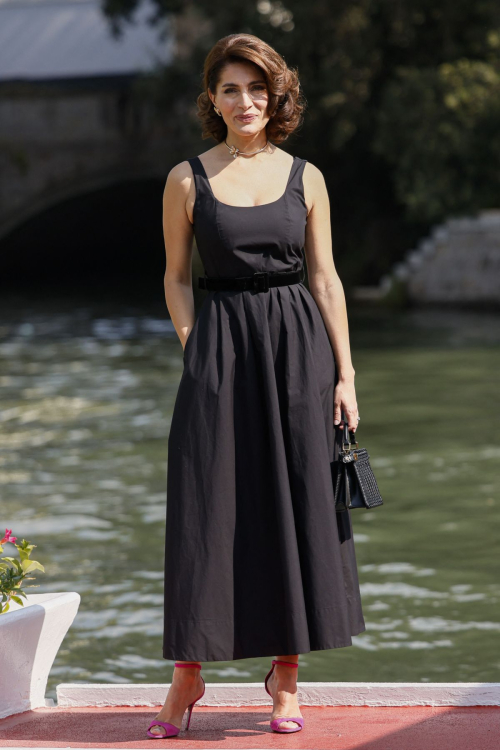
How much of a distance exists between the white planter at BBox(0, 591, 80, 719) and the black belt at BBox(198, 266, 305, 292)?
3.81ft

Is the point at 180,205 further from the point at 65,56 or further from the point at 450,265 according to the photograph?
the point at 65,56

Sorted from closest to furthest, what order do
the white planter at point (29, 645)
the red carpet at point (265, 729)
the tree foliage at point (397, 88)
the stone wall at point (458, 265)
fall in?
the red carpet at point (265, 729), the white planter at point (29, 645), the stone wall at point (458, 265), the tree foliage at point (397, 88)

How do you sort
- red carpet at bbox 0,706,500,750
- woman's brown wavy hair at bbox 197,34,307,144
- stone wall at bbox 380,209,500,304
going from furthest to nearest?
stone wall at bbox 380,209,500,304
woman's brown wavy hair at bbox 197,34,307,144
red carpet at bbox 0,706,500,750

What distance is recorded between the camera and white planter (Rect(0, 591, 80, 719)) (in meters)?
3.75

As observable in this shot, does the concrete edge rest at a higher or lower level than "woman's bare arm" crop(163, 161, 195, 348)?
lower

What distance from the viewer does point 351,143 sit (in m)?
24.1

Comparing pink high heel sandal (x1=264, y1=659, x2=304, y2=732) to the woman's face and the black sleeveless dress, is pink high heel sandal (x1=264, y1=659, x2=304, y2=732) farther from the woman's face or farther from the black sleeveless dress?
the woman's face

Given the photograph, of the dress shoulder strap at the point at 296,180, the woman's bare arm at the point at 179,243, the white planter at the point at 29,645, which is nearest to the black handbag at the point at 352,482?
the woman's bare arm at the point at 179,243

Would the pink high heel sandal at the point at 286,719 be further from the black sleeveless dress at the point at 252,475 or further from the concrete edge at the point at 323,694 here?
the concrete edge at the point at 323,694

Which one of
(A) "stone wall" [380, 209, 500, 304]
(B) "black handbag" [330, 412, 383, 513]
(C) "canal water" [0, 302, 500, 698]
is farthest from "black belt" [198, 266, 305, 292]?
(A) "stone wall" [380, 209, 500, 304]

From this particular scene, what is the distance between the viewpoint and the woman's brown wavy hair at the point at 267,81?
3537 millimetres

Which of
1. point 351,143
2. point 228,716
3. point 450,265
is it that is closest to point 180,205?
point 228,716

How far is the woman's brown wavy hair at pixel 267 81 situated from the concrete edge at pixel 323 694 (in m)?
1.75

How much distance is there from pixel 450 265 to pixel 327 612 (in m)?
18.0
